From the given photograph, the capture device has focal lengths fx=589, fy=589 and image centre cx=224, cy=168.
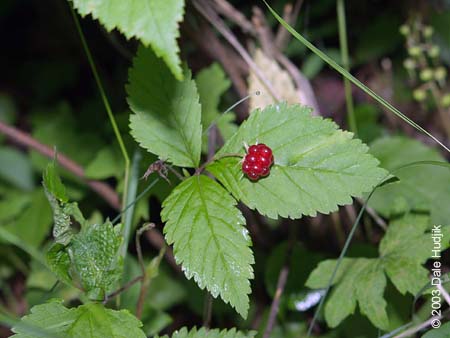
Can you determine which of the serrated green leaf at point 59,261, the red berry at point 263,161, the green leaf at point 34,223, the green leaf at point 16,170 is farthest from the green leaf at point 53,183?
the green leaf at point 16,170

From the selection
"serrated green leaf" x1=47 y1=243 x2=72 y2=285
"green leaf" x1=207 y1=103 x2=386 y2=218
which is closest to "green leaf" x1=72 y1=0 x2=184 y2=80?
"green leaf" x1=207 y1=103 x2=386 y2=218

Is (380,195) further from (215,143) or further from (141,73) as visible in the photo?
(141,73)

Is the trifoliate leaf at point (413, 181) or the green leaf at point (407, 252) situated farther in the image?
the trifoliate leaf at point (413, 181)

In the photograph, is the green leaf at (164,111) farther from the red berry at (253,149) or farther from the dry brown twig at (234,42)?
the dry brown twig at (234,42)

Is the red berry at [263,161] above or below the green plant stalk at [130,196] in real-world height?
above

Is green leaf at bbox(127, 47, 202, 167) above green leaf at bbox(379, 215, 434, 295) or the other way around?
above

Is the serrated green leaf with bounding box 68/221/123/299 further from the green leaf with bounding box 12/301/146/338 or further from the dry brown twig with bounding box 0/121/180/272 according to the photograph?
the dry brown twig with bounding box 0/121/180/272

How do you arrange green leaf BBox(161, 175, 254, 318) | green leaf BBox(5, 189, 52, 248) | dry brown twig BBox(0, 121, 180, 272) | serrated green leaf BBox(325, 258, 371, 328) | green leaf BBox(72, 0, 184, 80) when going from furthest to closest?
green leaf BBox(5, 189, 52, 248)
dry brown twig BBox(0, 121, 180, 272)
serrated green leaf BBox(325, 258, 371, 328)
green leaf BBox(161, 175, 254, 318)
green leaf BBox(72, 0, 184, 80)
